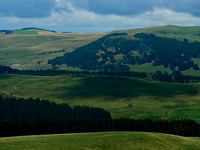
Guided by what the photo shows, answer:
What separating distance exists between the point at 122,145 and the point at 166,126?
2244 inches

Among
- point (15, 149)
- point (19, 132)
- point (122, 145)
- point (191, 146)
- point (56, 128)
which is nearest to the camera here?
point (15, 149)

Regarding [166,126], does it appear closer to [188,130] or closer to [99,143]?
[188,130]

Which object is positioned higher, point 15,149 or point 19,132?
point 15,149

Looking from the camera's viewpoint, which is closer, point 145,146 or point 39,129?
point 145,146

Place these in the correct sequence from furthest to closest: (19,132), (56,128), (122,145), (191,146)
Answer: (56,128) < (19,132) < (191,146) < (122,145)

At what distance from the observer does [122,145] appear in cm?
7444

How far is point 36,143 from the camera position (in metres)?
74.7

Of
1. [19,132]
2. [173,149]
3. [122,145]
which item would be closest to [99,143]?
[122,145]

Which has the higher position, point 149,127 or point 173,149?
point 173,149

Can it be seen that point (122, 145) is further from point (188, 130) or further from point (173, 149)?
point (188, 130)

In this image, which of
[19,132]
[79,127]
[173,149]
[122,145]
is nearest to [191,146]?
[173,149]

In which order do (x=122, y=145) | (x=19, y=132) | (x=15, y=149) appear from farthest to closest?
(x=19, y=132)
(x=122, y=145)
(x=15, y=149)

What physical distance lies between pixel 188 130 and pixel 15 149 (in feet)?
272

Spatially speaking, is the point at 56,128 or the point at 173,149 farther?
the point at 56,128
